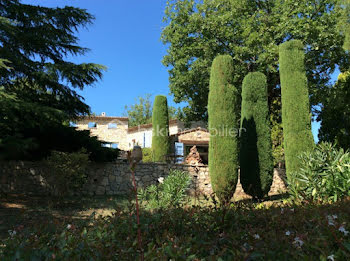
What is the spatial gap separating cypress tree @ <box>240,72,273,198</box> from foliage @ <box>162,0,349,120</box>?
11.5ft

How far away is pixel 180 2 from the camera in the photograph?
16.6 m

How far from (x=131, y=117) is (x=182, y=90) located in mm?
22198

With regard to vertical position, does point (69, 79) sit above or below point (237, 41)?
below

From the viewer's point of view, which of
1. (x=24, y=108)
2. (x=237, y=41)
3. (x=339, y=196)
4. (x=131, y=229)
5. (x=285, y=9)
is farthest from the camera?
(x=237, y=41)

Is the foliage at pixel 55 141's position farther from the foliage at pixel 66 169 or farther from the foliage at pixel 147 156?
the foliage at pixel 147 156

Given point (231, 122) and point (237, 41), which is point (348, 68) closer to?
point (237, 41)

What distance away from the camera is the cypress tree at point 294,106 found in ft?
31.3

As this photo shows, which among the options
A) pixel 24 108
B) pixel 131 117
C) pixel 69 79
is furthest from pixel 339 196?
pixel 131 117

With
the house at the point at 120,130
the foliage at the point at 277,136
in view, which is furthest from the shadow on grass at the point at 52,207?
the house at the point at 120,130

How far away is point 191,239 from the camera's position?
178 centimetres

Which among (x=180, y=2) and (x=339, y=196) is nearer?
(x=339, y=196)

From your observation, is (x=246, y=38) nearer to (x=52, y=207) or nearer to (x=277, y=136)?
(x=277, y=136)

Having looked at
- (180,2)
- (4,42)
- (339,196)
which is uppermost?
(180,2)

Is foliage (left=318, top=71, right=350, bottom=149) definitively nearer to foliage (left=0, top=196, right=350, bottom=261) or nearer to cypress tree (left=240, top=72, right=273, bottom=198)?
cypress tree (left=240, top=72, right=273, bottom=198)
